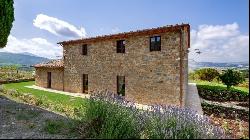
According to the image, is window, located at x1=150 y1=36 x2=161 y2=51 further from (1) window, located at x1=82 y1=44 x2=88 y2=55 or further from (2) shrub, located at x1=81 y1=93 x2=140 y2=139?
(2) shrub, located at x1=81 y1=93 x2=140 y2=139

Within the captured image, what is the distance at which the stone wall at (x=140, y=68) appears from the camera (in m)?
17.7

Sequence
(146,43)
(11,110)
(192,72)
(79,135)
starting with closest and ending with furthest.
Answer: (79,135), (11,110), (146,43), (192,72)

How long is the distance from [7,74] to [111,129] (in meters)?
32.4

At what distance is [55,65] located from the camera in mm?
28047

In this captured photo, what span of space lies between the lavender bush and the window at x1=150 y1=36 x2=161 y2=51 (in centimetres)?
1023

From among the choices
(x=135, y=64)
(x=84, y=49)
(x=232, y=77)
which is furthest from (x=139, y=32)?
(x=232, y=77)

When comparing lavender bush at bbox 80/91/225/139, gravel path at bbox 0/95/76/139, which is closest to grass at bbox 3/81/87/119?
gravel path at bbox 0/95/76/139

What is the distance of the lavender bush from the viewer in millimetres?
6637

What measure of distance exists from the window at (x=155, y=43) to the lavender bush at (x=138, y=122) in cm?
1023

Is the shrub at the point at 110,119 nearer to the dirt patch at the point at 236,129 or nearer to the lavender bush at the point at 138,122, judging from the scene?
the lavender bush at the point at 138,122

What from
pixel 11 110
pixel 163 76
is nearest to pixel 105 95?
pixel 11 110

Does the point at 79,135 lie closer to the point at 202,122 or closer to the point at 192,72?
the point at 202,122

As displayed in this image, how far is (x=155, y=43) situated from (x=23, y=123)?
1084cm

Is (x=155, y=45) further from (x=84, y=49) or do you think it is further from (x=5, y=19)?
(x=5, y=19)
